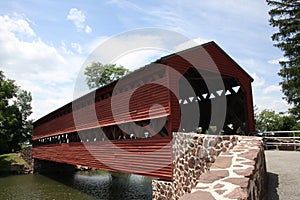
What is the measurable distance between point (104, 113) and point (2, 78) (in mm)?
25295

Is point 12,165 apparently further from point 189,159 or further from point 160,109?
point 189,159

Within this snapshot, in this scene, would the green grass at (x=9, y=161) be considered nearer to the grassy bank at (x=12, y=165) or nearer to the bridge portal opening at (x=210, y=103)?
the grassy bank at (x=12, y=165)

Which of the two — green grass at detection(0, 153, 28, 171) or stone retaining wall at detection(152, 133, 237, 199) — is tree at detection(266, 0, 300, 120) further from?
green grass at detection(0, 153, 28, 171)

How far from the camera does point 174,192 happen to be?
28.0 ft

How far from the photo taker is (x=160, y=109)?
31.1 feet

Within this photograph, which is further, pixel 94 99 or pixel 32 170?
pixel 32 170

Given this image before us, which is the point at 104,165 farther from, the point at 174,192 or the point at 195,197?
the point at 195,197

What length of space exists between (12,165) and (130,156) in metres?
24.2

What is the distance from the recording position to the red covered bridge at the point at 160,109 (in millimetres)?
9430

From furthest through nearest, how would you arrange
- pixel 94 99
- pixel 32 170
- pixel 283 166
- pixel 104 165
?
pixel 32 170 < pixel 94 99 < pixel 104 165 < pixel 283 166

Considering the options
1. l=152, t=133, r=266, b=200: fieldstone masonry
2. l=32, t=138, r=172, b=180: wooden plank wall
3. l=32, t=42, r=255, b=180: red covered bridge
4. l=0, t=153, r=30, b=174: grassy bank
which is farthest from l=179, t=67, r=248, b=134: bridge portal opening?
l=0, t=153, r=30, b=174: grassy bank

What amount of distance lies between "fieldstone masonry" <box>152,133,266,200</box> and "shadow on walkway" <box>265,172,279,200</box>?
0.78 ft

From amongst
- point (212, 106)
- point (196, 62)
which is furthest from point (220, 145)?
point (212, 106)

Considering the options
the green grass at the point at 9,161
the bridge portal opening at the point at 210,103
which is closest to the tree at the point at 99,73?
the green grass at the point at 9,161
